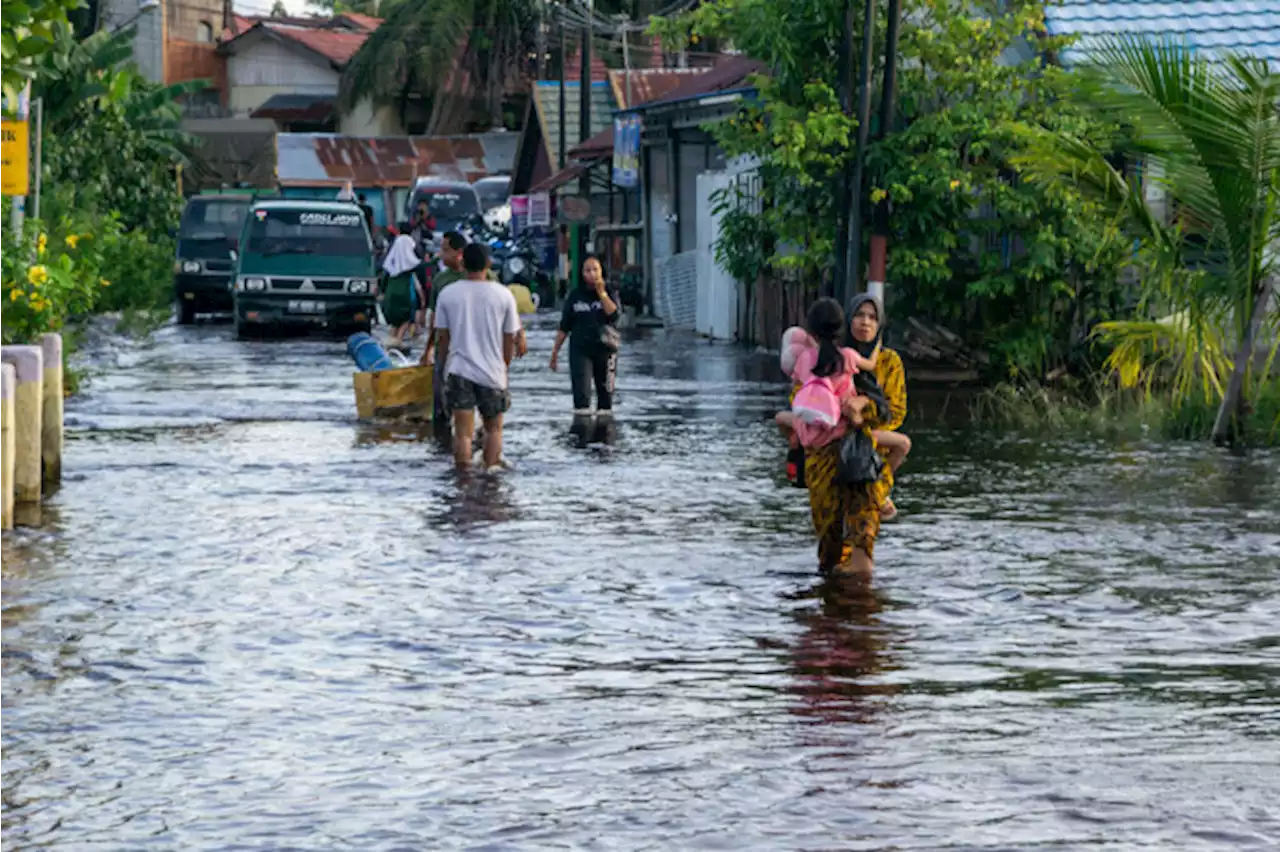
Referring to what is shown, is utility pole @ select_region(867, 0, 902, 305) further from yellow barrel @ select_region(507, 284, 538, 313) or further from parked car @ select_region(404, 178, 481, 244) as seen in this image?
parked car @ select_region(404, 178, 481, 244)

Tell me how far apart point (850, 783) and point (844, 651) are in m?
2.58

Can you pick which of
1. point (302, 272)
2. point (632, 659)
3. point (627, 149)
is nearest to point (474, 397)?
point (632, 659)

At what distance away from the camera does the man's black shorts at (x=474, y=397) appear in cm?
1752

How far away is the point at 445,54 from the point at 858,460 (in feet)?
218

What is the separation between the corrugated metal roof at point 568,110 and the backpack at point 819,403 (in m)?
51.3

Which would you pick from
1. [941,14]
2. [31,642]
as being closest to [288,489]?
[31,642]

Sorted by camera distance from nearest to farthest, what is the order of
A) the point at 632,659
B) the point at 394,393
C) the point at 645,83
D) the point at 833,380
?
the point at 632,659, the point at 833,380, the point at 394,393, the point at 645,83

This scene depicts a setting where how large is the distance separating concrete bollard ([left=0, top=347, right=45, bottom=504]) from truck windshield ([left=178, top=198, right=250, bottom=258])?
26634mm

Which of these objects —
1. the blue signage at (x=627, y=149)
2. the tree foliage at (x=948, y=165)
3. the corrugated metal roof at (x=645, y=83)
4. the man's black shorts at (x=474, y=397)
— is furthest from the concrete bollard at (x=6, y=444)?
the corrugated metal roof at (x=645, y=83)

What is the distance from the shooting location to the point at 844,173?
2716cm

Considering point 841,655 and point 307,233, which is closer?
point 841,655

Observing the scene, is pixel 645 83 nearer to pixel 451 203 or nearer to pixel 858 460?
pixel 451 203

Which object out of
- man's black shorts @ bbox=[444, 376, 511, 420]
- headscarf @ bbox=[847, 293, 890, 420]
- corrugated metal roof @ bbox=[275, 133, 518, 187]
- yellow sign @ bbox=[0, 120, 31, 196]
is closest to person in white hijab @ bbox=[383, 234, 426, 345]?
yellow sign @ bbox=[0, 120, 31, 196]

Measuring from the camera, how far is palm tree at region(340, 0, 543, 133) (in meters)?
75.8
